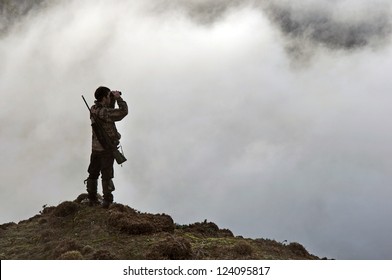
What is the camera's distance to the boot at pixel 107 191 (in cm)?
1605

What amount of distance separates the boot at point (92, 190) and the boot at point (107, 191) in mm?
628

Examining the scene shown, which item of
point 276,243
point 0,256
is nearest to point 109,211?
point 0,256

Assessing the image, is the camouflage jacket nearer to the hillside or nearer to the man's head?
the man's head

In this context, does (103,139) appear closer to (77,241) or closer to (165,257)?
(77,241)

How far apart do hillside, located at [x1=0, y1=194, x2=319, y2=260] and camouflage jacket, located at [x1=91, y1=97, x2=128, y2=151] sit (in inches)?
97.4

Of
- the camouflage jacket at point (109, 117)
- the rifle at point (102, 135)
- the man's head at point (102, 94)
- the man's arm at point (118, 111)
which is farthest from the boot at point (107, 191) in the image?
the man's head at point (102, 94)

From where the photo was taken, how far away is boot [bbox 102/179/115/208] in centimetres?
1605

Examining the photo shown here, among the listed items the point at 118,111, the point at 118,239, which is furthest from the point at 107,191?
the point at 118,239

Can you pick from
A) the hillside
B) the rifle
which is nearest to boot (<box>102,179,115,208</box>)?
the hillside

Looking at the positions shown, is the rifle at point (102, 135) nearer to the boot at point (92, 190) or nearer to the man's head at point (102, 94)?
the man's head at point (102, 94)

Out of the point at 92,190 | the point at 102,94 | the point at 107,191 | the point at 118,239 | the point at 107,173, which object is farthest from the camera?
the point at 92,190

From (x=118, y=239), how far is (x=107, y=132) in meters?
4.26

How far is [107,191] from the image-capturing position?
16.3 metres

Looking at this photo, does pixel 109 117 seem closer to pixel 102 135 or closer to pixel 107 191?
pixel 102 135
